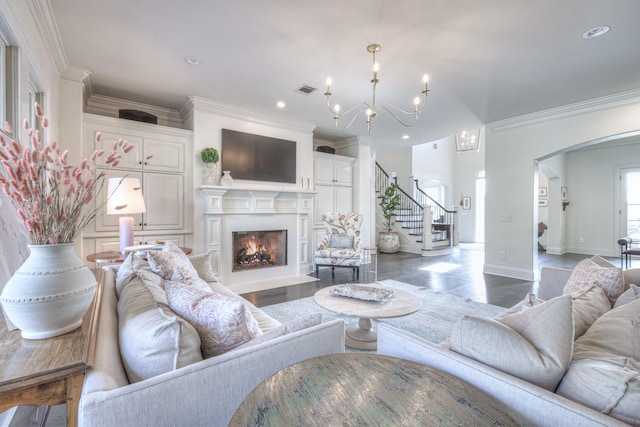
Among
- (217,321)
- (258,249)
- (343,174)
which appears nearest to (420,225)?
(343,174)

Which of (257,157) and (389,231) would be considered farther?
(389,231)

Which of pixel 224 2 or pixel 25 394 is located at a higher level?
pixel 224 2

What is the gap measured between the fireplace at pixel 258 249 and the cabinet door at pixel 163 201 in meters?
0.83

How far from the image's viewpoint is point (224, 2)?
6.95 ft

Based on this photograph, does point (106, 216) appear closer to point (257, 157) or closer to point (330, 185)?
point (257, 157)

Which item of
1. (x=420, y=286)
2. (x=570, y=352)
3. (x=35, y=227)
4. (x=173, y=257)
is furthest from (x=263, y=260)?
(x=570, y=352)

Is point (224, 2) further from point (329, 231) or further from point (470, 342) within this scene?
point (329, 231)

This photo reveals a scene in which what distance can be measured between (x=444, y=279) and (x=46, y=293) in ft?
15.9

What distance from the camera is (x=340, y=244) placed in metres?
5.08

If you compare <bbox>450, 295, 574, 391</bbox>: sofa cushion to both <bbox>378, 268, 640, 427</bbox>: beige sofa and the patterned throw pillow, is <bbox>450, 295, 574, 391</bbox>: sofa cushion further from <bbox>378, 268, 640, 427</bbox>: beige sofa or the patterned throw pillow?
the patterned throw pillow

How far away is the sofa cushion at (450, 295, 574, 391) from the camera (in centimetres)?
85

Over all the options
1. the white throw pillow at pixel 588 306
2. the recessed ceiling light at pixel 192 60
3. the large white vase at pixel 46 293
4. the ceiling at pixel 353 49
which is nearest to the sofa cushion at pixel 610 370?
the white throw pillow at pixel 588 306

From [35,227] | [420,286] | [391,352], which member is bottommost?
[420,286]

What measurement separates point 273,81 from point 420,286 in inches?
135
